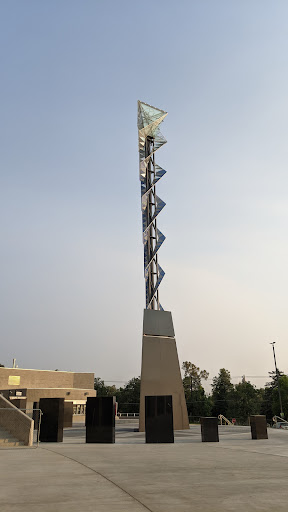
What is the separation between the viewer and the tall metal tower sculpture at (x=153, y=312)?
26.7m

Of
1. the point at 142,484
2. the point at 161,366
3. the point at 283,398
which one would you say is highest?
the point at 161,366

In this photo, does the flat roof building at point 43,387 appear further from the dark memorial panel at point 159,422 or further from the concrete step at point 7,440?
the dark memorial panel at point 159,422

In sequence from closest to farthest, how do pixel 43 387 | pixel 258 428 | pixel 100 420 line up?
pixel 100 420
pixel 258 428
pixel 43 387

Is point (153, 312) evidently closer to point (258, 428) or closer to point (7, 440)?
point (258, 428)

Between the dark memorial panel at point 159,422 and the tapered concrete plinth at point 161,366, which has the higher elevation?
the tapered concrete plinth at point 161,366

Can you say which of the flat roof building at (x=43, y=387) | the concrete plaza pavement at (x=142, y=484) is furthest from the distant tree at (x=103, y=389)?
the concrete plaza pavement at (x=142, y=484)

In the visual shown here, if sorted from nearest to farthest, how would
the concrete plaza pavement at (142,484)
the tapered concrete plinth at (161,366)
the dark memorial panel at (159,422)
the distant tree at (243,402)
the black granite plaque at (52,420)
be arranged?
the concrete plaza pavement at (142,484)
the black granite plaque at (52,420)
the dark memorial panel at (159,422)
the tapered concrete plinth at (161,366)
the distant tree at (243,402)

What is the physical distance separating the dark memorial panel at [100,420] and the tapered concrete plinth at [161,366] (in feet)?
27.4

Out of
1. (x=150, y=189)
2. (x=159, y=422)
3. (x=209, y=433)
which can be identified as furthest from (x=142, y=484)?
(x=150, y=189)

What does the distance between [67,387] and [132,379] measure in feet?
138

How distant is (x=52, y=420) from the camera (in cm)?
1778

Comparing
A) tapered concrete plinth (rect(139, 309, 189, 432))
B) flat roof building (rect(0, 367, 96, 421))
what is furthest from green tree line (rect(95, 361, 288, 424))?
tapered concrete plinth (rect(139, 309, 189, 432))

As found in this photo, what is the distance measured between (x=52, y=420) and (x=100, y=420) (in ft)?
6.85

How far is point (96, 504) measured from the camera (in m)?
5.56
